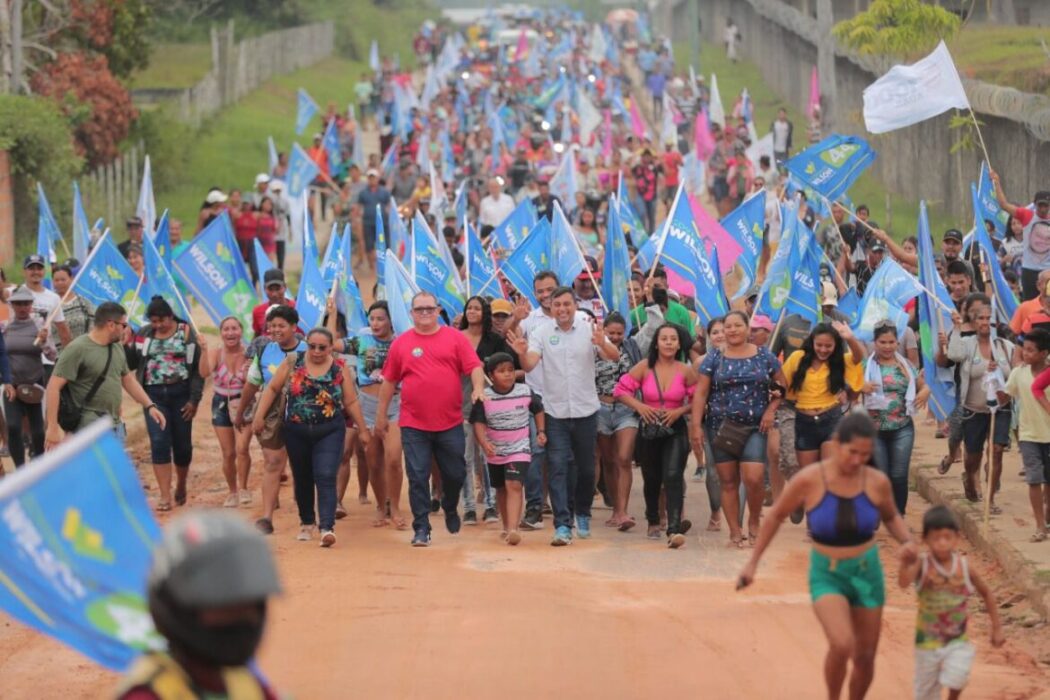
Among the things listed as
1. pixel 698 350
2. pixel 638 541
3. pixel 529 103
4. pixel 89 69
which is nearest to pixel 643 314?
pixel 698 350

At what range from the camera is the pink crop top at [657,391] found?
42.2ft

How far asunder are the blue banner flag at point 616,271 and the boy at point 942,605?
766cm

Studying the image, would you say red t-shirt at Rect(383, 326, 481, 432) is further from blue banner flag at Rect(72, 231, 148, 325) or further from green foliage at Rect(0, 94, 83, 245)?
green foliage at Rect(0, 94, 83, 245)

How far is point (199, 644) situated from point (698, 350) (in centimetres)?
1033

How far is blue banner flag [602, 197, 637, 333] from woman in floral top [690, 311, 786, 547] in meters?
3.24

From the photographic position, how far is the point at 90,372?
1249 centimetres

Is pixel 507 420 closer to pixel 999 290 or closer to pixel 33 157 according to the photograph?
pixel 999 290

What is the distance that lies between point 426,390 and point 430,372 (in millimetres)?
121

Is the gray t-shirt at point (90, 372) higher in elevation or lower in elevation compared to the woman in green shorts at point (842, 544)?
higher

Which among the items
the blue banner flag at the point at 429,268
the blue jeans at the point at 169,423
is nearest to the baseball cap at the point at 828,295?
the blue banner flag at the point at 429,268

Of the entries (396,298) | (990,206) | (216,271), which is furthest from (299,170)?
(396,298)

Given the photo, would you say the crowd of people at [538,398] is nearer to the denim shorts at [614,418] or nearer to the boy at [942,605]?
the denim shorts at [614,418]

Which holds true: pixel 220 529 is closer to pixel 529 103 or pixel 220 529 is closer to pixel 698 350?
pixel 698 350

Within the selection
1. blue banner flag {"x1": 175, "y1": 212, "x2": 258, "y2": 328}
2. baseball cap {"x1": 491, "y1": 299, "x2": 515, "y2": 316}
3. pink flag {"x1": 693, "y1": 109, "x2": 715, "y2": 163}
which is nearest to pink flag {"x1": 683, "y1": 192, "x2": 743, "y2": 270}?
baseball cap {"x1": 491, "y1": 299, "x2": 515, "y2": 316}
